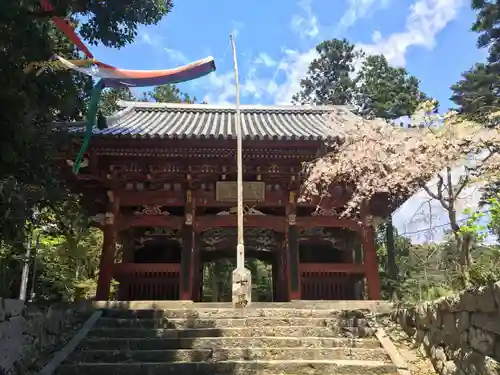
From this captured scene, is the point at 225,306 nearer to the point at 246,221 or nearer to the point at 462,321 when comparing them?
the point at 246,221

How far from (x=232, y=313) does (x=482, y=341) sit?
4240mm

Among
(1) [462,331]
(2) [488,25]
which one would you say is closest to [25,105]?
(1) [462,331]

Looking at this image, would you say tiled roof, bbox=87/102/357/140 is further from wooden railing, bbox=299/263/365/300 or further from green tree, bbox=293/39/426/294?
green tree, bbox=293/39/426/294

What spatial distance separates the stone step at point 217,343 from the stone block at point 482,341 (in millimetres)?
2090

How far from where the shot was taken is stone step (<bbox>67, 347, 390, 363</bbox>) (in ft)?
21.1

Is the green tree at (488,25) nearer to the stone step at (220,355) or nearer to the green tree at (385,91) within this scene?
the green tree at (385,91)

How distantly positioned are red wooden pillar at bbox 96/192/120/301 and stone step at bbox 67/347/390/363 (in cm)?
383

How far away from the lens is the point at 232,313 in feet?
26.0

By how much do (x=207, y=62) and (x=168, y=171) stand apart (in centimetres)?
320

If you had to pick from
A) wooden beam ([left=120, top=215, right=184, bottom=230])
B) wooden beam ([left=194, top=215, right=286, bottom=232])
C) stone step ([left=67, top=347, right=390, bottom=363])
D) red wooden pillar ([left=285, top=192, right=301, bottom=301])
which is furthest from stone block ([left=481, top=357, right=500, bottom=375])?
wooden beam ([left=120, top=215, right=184, bottom=230])

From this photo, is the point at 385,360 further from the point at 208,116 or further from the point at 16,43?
the point at 208,116

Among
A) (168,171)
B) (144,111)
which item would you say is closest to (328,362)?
(168,171)

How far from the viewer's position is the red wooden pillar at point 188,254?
1019 cm

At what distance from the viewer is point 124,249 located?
12.1 metres
